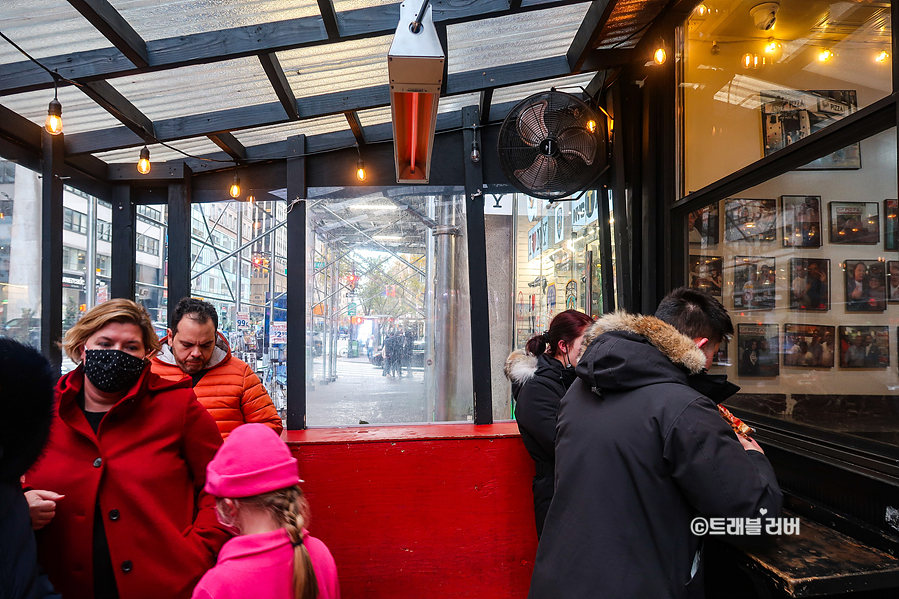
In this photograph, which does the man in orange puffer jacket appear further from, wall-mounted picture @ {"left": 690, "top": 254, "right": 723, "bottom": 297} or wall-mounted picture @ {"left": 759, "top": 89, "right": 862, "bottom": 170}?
wall-mounted picture @ {"left": 759, "top": 89, "right": 862, "bottom": 170}

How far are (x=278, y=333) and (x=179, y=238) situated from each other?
107 centimetres

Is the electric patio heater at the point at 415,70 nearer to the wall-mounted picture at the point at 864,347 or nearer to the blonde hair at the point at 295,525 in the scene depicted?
the blonde hair at the point at 295,525

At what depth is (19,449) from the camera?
1.26 m

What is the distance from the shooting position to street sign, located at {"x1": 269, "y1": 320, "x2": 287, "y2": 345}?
414 centimetres

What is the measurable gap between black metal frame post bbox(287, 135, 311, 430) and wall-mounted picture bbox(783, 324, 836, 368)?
3075 millimetres

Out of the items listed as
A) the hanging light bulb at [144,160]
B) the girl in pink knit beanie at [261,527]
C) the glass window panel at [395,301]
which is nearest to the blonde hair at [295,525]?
the girl in pink knit beanie at [261,527]

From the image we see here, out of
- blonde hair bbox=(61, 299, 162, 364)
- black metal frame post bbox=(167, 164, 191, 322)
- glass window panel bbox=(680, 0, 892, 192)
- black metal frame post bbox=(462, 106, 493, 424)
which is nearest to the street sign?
black metal frame post bbox=(167, 164, 191, 322)

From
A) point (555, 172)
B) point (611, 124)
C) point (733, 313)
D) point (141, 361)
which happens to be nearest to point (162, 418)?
point (141, 361)

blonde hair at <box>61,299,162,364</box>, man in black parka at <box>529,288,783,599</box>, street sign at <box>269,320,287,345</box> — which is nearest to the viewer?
man in black parka at <box>529,288,783,599</box>

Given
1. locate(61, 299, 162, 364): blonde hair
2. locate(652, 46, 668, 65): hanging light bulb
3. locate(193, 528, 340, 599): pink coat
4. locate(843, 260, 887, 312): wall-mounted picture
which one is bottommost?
locate(193, 528, 340, 599): pink coat

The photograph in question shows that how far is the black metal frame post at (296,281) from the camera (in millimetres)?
3766

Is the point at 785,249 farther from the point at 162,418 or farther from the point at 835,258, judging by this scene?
the point at 162,418

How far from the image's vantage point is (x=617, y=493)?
1481mm

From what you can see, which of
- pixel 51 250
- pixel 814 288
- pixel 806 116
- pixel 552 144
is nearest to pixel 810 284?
pixel 814 288
